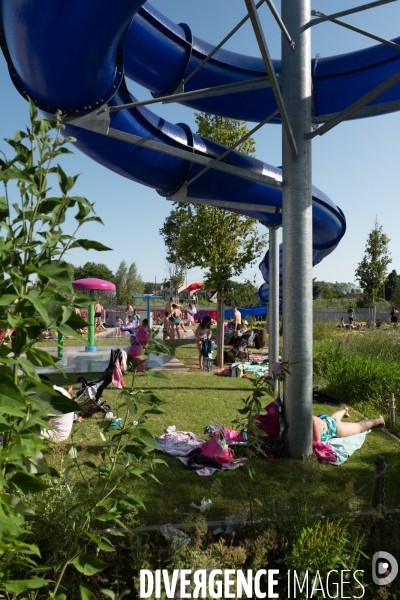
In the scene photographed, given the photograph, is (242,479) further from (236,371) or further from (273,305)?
(236,371)

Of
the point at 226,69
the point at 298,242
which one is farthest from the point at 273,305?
the point at 226,69

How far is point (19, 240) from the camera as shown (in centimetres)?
118

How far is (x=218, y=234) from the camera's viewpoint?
12102mm

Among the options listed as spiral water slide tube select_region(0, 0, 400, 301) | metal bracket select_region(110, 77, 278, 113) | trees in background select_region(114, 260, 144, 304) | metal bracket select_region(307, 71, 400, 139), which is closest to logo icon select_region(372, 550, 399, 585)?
metal bracket select_region(307, 71, 400, 139)

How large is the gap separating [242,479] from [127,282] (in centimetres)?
4785

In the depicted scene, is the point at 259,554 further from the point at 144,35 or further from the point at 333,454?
the point at 144,35

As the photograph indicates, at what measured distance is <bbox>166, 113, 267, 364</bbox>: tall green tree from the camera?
1200 cm

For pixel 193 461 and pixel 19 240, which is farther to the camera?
pixel 193 461

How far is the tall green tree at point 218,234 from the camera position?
12000mm

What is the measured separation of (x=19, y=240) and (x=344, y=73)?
7.17 m

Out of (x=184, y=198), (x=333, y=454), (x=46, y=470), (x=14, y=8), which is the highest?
(x=14, y=8)

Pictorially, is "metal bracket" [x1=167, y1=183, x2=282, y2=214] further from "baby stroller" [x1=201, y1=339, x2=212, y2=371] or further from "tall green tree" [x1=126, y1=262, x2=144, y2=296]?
"tall green tree" [x1=126, y1=262, x2=144, y2=296]

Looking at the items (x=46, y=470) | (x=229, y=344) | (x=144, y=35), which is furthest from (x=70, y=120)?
(x=229, y=344)

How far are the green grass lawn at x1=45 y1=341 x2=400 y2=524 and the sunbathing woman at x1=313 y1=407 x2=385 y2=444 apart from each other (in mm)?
157
